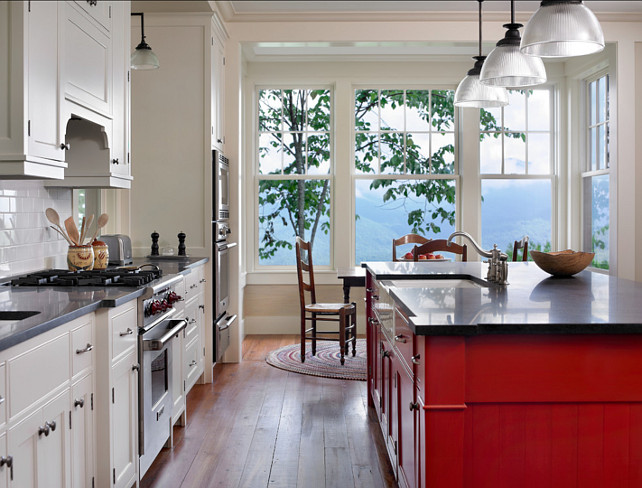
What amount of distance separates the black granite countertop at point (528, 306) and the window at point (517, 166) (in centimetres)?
350

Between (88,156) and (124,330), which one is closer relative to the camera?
(124,330)

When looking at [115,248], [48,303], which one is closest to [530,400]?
[48,303]

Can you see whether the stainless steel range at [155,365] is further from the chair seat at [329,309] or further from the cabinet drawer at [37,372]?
the chair seat at [329,309]

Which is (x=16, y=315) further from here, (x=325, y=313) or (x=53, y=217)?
(x=325, y=313)

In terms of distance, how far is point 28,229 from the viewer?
3.20m

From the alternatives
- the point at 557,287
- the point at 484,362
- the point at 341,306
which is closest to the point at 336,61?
the point at 341,306

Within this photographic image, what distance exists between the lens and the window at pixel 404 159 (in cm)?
680

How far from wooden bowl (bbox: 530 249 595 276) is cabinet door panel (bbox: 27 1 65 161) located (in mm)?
2297

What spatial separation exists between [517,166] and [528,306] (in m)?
4.95

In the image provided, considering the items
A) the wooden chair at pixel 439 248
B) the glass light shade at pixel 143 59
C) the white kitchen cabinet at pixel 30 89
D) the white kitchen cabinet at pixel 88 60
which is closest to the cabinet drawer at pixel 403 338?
the white kitchen cabinet at pixel 30 89

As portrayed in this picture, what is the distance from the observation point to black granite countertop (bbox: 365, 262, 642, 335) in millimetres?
1836

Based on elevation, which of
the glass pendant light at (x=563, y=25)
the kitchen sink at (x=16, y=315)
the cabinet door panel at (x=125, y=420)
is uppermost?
the glass pendant light at (x=563, y=25)

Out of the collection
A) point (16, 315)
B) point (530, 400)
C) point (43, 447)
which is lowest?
point (43, 447)

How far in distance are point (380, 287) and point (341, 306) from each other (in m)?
2.36
